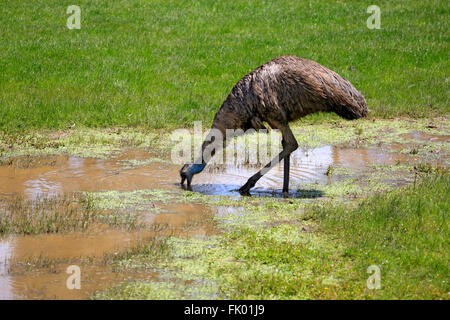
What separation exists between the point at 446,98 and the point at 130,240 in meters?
9.15

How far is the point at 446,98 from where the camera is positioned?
13555mm

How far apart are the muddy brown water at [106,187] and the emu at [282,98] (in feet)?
2.88

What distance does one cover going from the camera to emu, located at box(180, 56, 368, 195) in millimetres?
8195

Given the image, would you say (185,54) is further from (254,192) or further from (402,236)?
(402,236)

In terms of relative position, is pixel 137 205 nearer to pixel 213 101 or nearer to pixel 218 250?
pixel 218 250

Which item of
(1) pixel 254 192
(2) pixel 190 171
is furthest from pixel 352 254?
(2) pixel 190 171

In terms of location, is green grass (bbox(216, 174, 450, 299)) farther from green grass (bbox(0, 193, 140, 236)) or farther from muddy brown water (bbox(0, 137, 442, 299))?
green grass (bbox(0, 193, 140, 236))

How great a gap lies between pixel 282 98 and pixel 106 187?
8.43 feet

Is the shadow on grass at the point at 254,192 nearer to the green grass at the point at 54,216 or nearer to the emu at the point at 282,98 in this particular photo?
the emu at the point at 282,98

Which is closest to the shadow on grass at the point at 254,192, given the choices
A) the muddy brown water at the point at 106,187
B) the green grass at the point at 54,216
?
the muddy brown water at the point at 106,187

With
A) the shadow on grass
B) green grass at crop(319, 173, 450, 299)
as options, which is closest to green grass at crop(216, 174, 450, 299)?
green grass at crop(319, 173, 450, 299)

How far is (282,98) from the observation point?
8242 mm

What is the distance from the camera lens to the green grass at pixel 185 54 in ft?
41.4

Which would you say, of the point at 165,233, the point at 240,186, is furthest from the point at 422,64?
the point at 165,233
